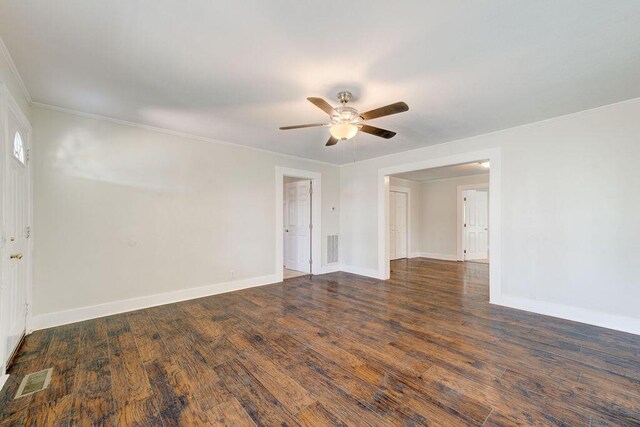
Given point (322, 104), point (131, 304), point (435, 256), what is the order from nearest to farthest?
1. point (322, 104)
2. point (131, 304)
3. point (435, 256)

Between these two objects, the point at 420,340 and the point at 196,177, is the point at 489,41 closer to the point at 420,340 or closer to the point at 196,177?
the point at 420,340

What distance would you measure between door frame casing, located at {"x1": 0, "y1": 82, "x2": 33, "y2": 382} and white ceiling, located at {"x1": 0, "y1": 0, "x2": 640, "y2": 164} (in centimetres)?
34

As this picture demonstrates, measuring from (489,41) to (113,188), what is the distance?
434 centimetres

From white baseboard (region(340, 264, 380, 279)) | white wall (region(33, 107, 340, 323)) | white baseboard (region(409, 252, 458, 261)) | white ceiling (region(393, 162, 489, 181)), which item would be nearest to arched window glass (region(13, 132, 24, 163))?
white wall (region(33, 107, 340, 323))

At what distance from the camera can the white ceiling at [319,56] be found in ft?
5.61

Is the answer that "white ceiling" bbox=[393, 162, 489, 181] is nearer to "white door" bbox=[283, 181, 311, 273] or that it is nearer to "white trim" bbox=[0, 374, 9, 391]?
"white door" bbox=[283, 181, 311, 273]

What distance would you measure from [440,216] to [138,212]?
772cm

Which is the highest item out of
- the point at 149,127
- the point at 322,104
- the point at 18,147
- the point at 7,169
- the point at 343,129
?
the point at 149,127

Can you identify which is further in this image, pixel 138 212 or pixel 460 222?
pixel 460 222

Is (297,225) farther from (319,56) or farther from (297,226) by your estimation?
(319,56)

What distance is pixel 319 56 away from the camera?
7.06 feet

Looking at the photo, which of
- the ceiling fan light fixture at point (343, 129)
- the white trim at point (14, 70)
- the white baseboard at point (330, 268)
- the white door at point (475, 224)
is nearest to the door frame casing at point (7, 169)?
the white trim at point (14, 70)

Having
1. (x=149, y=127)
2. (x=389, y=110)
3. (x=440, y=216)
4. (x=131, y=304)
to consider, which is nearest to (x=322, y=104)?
(x=389, y=110)

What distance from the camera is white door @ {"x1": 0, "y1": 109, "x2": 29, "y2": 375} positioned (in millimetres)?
2174
